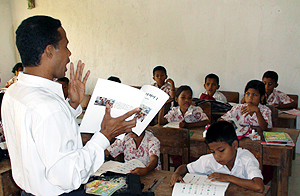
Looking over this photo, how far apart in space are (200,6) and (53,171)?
4.23 meters

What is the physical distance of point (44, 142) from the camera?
0.85 meters

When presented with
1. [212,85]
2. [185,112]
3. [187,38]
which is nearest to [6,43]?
[187,38]

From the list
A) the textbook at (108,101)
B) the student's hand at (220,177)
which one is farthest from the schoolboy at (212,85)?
the textbook at (108,101)

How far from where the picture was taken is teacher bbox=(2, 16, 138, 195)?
866 millimetres

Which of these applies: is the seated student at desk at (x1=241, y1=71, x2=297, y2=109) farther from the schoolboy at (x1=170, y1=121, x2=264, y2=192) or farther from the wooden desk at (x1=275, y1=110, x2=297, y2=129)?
the schoolboy at (x1=170, y1=121, x2=264, y2=192)

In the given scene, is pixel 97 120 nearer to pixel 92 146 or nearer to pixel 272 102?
pixel 92 146

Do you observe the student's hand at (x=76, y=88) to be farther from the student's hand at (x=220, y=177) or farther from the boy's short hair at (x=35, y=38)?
the student's hand at (x=220, y=177)

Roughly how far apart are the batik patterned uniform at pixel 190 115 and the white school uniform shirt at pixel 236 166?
51.9 inches

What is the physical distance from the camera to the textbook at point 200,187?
1.29 metres

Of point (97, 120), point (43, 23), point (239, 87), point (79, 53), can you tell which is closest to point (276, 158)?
point (97, 120)

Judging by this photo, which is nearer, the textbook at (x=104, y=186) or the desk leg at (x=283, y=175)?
the textbook at (x=104, y=186)

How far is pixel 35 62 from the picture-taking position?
0.97 m

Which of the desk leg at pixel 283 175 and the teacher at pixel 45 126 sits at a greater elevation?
the teacher at pixel 45 126

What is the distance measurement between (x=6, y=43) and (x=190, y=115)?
562 centimetres
